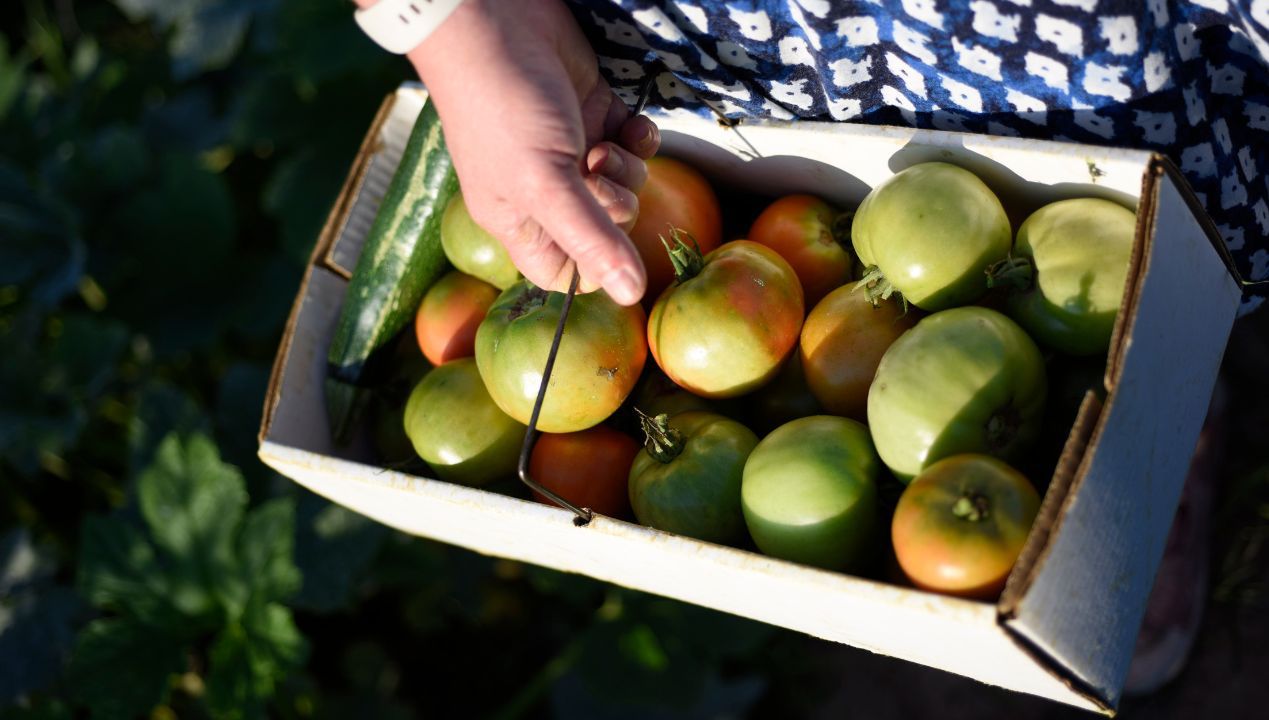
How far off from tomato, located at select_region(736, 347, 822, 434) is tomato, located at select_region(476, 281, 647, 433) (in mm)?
202

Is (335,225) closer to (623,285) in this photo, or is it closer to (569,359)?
(569,359)

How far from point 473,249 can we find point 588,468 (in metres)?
0.46

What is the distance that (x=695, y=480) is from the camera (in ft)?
4.36

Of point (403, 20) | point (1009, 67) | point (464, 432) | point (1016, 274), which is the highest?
point (1009, 67)

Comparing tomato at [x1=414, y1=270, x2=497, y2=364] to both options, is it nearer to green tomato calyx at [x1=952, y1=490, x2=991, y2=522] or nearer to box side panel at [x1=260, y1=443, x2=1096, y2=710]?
box side panel at [x1=260, y1=443, x2=1096, y2=710]

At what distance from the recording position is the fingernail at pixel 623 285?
1256 mm

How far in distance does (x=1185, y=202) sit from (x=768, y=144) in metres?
0.62

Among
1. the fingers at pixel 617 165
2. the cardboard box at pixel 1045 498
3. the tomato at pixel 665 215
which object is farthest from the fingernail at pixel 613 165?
the cardboard box at pixel 1045 498

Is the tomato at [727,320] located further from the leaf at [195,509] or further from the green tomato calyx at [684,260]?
the leaf at [195,509]

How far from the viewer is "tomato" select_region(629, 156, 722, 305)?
1575 millimetres

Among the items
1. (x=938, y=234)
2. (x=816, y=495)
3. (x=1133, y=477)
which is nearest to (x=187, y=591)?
(x=816, y=495)

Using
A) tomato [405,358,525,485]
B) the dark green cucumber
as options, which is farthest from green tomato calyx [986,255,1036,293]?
the dark green cucumber

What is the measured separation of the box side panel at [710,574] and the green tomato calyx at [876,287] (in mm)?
424

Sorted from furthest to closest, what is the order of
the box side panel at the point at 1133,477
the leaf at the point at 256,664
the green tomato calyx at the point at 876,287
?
the leaf at the point at 256,664 < the green tomato calyx at the point at 876,287 < the box side panel at the point at 1133,477
